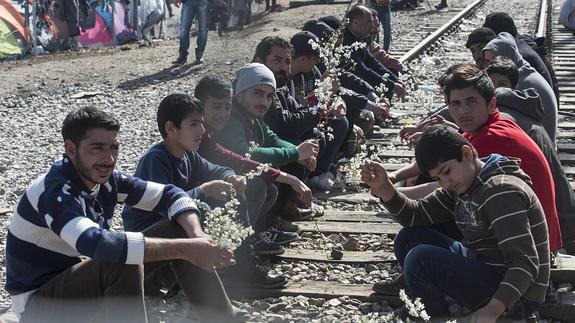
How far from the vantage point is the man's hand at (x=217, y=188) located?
4816mm

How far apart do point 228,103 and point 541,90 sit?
2525mm

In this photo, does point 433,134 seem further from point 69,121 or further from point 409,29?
point 409,29

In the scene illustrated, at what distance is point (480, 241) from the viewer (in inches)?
171

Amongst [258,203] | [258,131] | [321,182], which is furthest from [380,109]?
[258,203]

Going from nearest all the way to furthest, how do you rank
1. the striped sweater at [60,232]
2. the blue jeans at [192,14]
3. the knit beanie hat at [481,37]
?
the striped sweater at [60,232] < the knit beanie hat at [481,37] < the blue jeans at [192,14]

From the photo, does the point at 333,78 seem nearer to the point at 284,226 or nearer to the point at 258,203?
the point at 284,226

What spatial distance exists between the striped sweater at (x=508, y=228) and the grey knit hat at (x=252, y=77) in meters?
1.91

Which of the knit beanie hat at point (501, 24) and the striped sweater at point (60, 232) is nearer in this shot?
the striped sweater at point (60, 232)

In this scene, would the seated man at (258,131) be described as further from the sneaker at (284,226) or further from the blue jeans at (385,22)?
the blue jeans at (385,22)

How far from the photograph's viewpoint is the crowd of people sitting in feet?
13.0

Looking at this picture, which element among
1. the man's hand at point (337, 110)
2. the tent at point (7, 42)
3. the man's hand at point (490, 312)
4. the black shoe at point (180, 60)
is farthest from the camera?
the tent at point (7, 42)

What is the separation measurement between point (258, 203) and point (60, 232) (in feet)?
6.07

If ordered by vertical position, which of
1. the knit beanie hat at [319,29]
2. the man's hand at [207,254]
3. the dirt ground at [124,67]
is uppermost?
the knit beanie hat at [319,29]

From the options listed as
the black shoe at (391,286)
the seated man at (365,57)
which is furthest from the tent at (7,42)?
the black shoe at (391,286)
